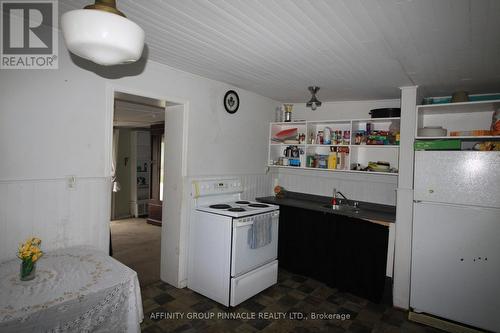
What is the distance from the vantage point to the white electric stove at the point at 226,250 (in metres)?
2.77

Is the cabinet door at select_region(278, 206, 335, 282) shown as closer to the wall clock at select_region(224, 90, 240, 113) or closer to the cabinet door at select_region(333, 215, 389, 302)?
the cabinet door at select_region(333, 215, 389, 302)

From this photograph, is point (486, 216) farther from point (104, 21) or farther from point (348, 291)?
point (104, 21)

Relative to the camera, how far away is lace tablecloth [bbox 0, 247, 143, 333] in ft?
4.41

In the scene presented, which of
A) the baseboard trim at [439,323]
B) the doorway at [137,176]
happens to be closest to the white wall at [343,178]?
the baseboard trim at [439,323]

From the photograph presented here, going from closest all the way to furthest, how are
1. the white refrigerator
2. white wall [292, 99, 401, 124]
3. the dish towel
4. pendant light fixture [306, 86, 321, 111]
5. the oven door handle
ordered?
1. the white refrigerator
2. the oven door handle
3. the dish towel
4. pendant light fixture [306, 86, 321, 111]
5. white wall [292, 99, 401, 124]

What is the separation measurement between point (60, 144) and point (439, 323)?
359cm

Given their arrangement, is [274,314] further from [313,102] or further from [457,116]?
[457,116]

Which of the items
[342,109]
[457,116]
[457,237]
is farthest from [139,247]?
[457,116]

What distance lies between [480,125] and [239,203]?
2.81 meters

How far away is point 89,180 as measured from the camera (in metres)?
2.30

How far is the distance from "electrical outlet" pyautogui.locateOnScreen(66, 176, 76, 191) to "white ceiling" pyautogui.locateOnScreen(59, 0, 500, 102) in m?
1.17

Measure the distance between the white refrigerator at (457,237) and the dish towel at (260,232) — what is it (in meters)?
1.44

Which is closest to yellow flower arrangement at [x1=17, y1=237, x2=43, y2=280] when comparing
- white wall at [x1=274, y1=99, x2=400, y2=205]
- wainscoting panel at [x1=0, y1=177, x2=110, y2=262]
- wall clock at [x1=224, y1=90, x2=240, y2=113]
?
wainscoting panel at [x1=0, y1=177, x2=110, y2=262]

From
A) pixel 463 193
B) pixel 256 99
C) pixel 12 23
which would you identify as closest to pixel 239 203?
pixel 256 99
